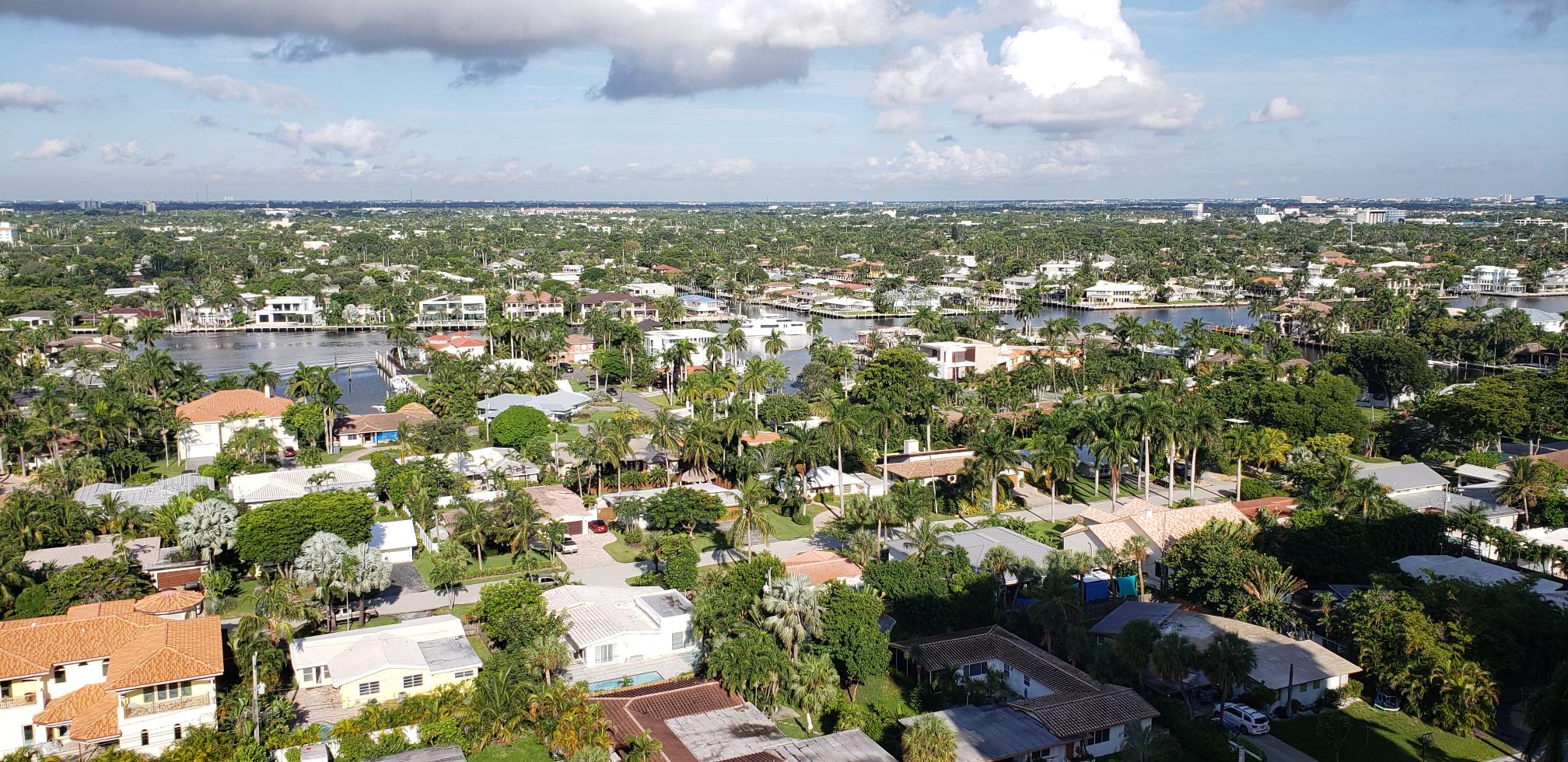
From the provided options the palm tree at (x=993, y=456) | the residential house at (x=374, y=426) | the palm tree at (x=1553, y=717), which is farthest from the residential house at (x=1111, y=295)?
the palm tree at (x=1553, y=717)

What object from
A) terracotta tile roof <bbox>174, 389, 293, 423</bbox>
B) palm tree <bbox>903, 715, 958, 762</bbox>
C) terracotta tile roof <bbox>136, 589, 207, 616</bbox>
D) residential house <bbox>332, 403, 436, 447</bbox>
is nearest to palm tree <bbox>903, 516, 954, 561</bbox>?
palm tree <bbox>903, 715, 958, 762</bbox>

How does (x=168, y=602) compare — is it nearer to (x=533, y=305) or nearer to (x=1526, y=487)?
(x=1526, y=487)

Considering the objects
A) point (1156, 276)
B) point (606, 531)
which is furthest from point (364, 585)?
point (1156, 276)

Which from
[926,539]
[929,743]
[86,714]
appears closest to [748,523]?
[926,539]

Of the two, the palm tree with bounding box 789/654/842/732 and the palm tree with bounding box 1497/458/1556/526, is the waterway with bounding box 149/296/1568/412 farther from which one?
the palm tree with bounding box 1497/458/1556/526

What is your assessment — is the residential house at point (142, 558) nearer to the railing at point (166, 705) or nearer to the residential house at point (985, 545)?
the railing at point (166, 705)

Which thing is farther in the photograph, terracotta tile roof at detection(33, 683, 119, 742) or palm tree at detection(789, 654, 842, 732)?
palm tree at detection(789, 654, 842, 732)
